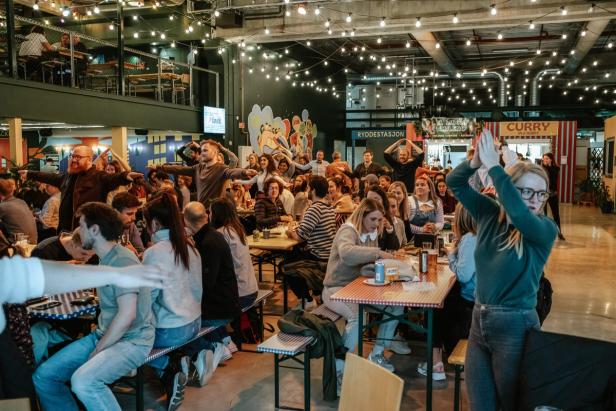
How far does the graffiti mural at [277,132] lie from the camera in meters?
15.4

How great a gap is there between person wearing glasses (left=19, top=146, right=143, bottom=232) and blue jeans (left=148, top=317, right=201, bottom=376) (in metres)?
2.41

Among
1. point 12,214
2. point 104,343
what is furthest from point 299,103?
point 104,343

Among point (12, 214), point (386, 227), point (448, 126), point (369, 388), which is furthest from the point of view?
point (448, 126)

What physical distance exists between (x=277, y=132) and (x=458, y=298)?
12566 mm

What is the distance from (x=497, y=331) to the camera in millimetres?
2371

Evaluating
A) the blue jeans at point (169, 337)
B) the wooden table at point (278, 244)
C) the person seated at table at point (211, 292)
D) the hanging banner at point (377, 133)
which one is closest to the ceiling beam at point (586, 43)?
the hanging banner at point (377, 133)

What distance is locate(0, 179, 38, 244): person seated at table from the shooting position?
6.18 m

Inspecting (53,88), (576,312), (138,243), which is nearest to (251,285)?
(138,243)

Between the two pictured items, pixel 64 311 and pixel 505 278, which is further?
pixel 64 311

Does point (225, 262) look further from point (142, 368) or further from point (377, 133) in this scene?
point (377, 133)

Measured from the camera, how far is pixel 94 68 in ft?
36.6

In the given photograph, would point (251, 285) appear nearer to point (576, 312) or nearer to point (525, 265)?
point (525, 265)

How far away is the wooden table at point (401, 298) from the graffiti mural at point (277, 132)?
9.88 m

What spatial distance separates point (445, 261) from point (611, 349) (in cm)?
284
